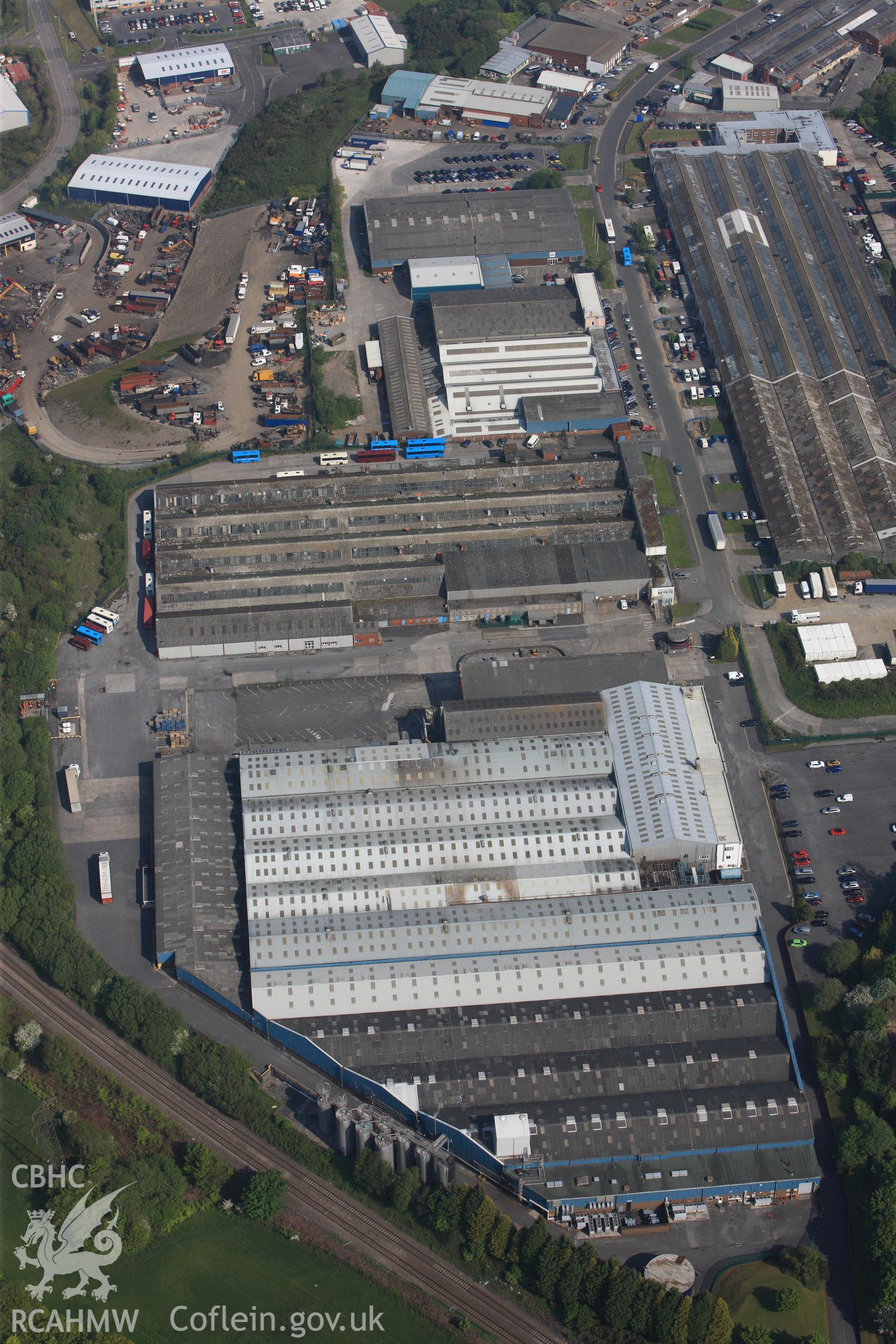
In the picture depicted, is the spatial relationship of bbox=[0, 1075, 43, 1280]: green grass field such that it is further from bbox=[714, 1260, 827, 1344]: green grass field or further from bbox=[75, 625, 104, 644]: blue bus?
bbox=[714, 1260, 827, 1344]: green grass field

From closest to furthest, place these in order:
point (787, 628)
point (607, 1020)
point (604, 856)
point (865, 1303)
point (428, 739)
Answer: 1. point (865, 1303)
2. point (607, 1020)
3. point (604, 856)
4. point (428, 739)
5. point (787, 628)

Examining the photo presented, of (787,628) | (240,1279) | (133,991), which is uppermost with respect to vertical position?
(787,628)

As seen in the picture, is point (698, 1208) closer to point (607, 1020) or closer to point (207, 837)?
point (607, 1020)

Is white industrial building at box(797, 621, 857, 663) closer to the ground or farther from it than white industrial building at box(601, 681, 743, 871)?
farther from it

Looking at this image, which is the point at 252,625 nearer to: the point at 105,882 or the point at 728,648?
the point at 105,882

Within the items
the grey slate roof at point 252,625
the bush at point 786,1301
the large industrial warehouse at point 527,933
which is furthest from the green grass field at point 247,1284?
the grey slate roof at point 252,625

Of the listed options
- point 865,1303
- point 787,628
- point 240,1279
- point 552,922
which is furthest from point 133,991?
point 787,628

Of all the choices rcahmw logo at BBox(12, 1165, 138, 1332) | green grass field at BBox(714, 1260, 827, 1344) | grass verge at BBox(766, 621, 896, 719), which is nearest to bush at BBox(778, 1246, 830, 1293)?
green grass field at BBox(714, 1260, 827, 1344)
